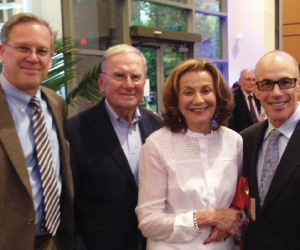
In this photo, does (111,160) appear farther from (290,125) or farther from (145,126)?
(290,125)

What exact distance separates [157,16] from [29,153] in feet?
21.7

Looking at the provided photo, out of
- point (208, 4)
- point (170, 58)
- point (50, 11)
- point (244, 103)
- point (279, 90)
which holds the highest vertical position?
point (208, 4)

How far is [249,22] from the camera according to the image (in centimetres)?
1096

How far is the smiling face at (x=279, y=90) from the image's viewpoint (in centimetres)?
204

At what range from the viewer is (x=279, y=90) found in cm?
204

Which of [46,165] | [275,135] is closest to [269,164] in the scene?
[275,135]

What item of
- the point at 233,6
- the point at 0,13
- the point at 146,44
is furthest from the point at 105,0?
the point at 233,6

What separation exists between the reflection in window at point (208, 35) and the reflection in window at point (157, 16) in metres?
0.86

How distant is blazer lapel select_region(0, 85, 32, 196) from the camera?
1.87m

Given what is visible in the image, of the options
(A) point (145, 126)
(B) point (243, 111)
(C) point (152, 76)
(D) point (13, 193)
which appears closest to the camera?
(D) point (13, 193)

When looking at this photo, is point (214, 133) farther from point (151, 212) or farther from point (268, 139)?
point (151, 212)

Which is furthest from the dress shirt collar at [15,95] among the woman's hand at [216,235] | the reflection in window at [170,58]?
the reflection in window at [170,58]

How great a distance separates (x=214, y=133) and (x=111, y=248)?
862 mm

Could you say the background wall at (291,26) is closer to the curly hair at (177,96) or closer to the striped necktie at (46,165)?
the curly hair at (177,96)
